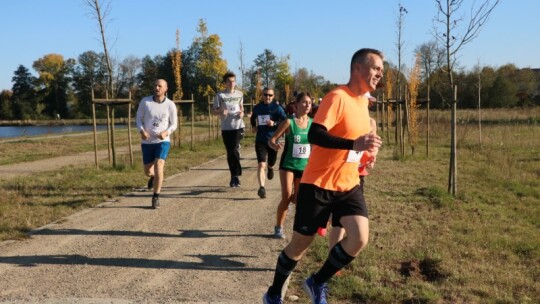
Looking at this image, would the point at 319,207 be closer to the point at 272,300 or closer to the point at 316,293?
the point at 316,293

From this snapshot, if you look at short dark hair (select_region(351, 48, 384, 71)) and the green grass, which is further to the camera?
the green grass

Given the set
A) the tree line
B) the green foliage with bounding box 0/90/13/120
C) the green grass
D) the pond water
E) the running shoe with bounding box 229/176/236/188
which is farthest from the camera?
the green foliage with bounding box 0/90/13/120

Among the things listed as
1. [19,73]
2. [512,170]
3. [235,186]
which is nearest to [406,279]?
[235,186]

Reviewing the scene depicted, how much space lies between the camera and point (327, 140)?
3383mm

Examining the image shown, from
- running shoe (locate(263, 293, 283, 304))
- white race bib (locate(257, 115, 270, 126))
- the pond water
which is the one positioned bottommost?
running shoe (locate(263, 293, 283, 304))

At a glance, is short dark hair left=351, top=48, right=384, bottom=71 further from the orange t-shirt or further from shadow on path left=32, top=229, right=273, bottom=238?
shadow on path left=32, top=229, right=273, bottom=238

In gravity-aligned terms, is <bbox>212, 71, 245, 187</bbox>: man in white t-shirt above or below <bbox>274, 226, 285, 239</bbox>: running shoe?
A: above

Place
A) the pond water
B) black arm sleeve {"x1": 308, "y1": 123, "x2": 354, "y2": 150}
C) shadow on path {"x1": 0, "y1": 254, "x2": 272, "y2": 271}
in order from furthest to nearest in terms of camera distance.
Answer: the pond water → shadow on path {"x1": 0, "y1": 254, "x2": 272, "y2": 271} → black arm sleeve {"x1": 308, "y1": 123, "x2": 354, "y2": 150}

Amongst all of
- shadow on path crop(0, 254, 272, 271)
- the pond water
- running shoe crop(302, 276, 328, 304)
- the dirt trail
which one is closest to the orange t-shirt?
running shoe crop(302, 276, 328, 304)

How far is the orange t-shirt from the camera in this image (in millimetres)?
3529

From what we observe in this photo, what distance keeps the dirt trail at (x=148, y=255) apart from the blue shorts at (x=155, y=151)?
82 centimetres

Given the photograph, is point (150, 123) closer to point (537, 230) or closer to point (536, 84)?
point (537, 230)

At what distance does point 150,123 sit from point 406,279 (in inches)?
197

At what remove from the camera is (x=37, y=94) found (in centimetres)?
8319
